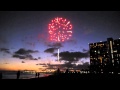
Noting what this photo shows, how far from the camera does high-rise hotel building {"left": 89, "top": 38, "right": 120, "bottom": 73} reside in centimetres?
14038

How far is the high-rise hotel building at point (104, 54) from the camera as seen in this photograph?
140 meters

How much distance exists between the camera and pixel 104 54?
15212 cm

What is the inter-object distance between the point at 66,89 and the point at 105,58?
490ft
